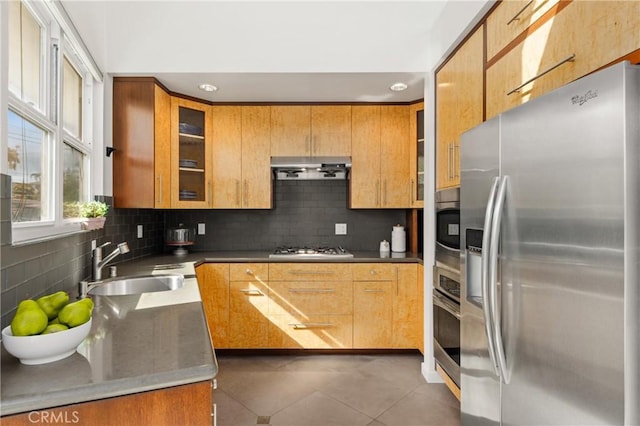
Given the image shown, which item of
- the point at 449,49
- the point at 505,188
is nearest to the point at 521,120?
the point at 505,188

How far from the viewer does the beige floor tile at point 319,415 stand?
7.13 feet

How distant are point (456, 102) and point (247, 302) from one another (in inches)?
87.6

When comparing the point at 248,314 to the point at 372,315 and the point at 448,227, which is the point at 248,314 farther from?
the point at 448,227

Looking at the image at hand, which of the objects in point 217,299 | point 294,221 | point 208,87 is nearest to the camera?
point 208,87

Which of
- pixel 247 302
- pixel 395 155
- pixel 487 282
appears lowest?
pixel 247 302

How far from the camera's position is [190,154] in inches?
127

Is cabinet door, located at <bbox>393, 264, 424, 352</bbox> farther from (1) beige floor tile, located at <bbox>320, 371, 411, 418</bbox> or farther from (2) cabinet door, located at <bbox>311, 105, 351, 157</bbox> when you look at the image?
(2) cabinet door, located at <bbox>311, 105, 351, 157</bbox>

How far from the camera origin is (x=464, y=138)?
5.32 feet

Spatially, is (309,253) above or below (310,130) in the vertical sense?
below

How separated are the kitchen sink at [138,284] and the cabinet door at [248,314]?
2.62 ft

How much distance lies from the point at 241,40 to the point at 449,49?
4.79 feet

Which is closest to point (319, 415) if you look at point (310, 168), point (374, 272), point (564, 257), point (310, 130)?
point (374, 272)

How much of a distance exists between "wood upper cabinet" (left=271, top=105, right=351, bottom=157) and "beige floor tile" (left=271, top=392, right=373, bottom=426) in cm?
204

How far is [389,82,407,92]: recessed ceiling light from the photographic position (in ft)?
9.55
